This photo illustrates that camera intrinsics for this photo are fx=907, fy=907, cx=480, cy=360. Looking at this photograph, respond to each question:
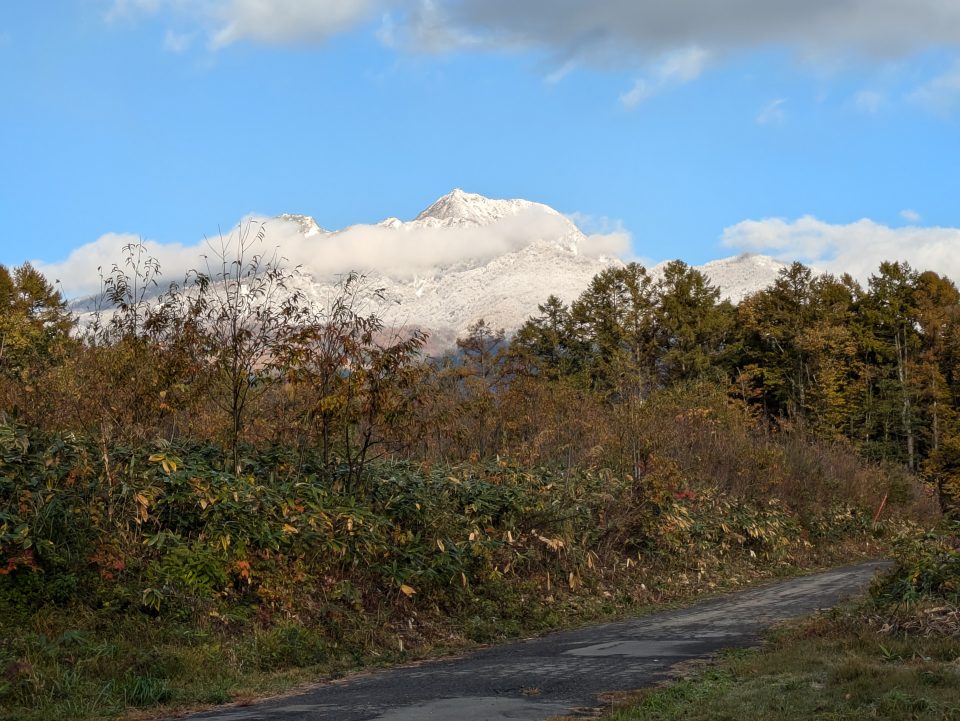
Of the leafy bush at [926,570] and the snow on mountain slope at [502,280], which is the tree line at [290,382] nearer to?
the leafy bush at [926,570]

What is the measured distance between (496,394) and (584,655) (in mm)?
12417

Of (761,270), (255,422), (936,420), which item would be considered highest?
(761,270)

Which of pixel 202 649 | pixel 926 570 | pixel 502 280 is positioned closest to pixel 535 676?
pixel 202 649

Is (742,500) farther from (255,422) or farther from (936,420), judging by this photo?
(936,420)

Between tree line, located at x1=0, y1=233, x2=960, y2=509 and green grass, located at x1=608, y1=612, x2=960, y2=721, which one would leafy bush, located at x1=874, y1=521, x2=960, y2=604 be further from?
tree line, located at x1=0, y1=233, x2=960, y2=509

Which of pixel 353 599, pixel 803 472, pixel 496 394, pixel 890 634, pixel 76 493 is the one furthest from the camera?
pixel 803 472

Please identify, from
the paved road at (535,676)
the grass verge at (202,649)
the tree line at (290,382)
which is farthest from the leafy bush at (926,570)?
the tree line at (290,382)

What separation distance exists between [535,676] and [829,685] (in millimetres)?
2853

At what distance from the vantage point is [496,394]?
22.4 meters

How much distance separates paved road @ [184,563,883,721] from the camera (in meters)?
7.45

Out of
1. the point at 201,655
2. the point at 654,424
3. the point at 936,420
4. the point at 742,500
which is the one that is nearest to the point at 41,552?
the point at 201,655

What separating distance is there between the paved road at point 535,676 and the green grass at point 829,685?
2.28 ft

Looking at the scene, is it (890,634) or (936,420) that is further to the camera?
(936,420)

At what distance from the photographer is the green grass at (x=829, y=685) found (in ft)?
21.5
